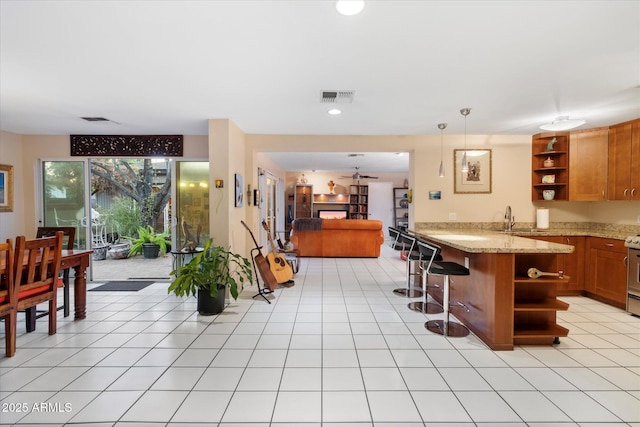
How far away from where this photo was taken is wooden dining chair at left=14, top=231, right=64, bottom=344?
8.46ft

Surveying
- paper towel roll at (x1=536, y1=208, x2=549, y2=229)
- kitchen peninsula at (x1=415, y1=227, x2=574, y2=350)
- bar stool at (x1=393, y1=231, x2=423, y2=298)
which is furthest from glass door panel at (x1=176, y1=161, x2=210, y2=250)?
paper towel roll at (x1=536, y1=208, x2=549, y2=229)

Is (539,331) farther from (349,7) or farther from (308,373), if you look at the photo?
(349,7)

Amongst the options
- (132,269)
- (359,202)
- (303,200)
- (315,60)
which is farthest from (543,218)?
(303,200)

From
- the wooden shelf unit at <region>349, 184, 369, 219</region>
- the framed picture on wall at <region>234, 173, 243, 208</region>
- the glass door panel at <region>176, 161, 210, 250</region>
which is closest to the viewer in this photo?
the framed picture on wall at <region>234, 173, 243, 208</region>

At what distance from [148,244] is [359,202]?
6.71 meters

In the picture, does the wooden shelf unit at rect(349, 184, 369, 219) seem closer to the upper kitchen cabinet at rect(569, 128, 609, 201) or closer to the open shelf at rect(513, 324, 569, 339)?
the upper kitchen cabinet at rect(569, 128, 609, 201)

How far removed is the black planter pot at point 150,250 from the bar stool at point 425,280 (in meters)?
6.28

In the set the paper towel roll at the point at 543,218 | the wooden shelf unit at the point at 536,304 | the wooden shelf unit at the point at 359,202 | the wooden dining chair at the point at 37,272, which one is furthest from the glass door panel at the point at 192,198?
the wooden shelf unit at the point at 359,202

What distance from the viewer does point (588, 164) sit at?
438cm

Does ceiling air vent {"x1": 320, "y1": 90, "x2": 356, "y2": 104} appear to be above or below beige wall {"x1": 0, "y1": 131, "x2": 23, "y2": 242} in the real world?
above

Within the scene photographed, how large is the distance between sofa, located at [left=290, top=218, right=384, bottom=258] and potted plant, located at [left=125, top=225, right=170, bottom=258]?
3.22 metres

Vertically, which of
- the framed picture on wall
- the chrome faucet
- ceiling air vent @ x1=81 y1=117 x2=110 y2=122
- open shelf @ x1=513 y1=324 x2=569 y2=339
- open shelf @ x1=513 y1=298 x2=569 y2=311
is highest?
ceiling air vent @ x1=81 y1=117 x2=110 y2=122

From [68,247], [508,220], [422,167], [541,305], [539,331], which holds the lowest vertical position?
[539,331]

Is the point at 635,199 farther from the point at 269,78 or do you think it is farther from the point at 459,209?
the point at 269,78
